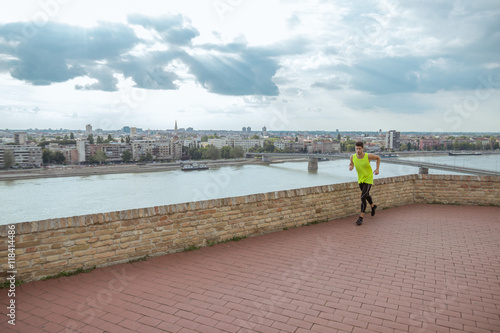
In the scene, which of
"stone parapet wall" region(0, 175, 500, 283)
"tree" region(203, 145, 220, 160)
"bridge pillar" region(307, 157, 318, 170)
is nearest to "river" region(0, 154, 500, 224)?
"bridge pillar" region(307, 157, 318, 170)

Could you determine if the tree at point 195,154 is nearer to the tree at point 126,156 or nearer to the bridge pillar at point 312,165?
the tree at point 126,156

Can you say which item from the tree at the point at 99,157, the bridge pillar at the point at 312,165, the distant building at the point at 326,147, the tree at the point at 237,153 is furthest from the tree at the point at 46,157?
the distant building at the point at 326,147

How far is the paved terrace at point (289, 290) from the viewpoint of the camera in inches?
84.4

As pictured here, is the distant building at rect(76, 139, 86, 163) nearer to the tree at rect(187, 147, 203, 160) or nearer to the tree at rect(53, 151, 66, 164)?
the tree at rect(53, 151, 66, 164)

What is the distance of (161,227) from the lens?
10.9 feet

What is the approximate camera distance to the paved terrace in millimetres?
2143

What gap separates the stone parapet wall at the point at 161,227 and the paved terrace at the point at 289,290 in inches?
5.2

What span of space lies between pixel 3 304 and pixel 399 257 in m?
3.15

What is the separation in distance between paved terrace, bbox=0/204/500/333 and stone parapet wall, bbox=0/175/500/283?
0.13m

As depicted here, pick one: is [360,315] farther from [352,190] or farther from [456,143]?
[456,143]

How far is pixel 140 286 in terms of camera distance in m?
2.70

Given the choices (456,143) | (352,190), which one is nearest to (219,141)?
(456,143)

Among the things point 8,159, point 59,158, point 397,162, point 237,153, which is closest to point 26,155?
point 59,158

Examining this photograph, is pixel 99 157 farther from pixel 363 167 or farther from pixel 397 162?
pixel 363 167
